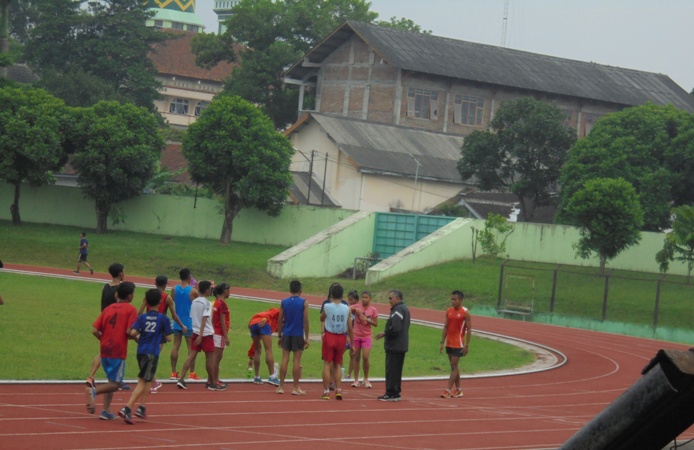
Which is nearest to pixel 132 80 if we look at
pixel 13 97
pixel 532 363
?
pixel 13 97

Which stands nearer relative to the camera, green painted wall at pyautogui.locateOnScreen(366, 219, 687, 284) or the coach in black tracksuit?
the coach in black tracksuit

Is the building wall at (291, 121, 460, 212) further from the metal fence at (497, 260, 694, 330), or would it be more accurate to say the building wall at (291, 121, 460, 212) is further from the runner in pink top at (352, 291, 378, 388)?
the runner in pink top at (352, 291, 378, 388)

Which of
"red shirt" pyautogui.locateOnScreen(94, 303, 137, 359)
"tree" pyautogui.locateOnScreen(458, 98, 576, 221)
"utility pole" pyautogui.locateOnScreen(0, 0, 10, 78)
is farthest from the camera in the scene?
"tree" pyautogui.locateOnScreen(458, 98, 576, 221)

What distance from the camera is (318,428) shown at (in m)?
13.0

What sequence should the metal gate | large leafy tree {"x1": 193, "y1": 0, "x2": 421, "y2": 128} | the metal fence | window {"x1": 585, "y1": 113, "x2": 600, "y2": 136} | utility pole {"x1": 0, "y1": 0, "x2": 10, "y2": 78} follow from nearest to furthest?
the metal fence < the metal gate < utility pole {"x1": 0, "y1": 0, "x2": 10, "y2": 78} < window {"x1": 585, "y1": 113, "x2": 600, "y2": 136} < large leafy tree {"x1": 193, "y1": 0, "x2": 421, "y2": 128}

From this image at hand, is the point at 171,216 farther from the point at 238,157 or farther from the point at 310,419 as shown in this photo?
the point at 310,419

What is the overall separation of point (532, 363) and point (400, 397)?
887cm

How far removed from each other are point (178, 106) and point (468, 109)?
42.6 m

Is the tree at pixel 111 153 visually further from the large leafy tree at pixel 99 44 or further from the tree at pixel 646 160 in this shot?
the large leafy tree at pixel 99 44

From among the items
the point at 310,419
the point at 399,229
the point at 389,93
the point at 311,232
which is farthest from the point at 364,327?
the point at 389,93

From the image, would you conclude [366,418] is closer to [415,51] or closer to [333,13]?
[415,51]

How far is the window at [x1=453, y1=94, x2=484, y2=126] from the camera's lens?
67000mm

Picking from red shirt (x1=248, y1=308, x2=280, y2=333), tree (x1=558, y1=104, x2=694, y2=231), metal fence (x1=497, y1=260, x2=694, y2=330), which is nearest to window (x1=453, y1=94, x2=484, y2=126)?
tree (x1=558, y1=104, x2=694, y2=231)

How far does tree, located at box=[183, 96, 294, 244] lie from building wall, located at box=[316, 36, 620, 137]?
17.6m
